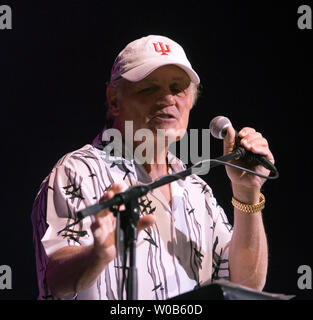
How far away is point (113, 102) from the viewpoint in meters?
2.34

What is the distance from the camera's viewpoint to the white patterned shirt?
74.1 inches

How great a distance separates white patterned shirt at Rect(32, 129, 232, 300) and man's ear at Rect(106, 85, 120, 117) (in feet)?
0.52

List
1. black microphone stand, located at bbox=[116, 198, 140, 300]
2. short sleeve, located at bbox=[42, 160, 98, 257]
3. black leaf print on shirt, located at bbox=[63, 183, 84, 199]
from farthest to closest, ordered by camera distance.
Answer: black leaf print on shirt, located at bbox=[63, 183, 84, 199] → short sleeve, located at bbox=[42, 160, 98, 257] → black microphone stand, located at bbox=[116, 198, 140, 300]

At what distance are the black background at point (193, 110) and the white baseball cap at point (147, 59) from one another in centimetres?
54

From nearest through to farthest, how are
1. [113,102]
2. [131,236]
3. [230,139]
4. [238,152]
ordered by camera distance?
1. [131,236]
2. [238,152]
3. [230,139]
4. [113,102]

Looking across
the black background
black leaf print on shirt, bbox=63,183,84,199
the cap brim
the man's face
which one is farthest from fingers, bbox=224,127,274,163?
the black background

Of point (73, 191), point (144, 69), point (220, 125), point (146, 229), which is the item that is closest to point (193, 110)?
point (144, 69)

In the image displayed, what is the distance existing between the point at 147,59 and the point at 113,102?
25cm

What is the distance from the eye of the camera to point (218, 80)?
10.1ft

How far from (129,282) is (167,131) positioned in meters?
0.88

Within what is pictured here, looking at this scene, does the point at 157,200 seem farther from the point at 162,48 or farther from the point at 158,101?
the point at 162,48

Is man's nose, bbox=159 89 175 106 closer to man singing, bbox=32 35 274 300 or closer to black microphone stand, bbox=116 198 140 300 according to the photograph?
man singing, bbox=32 35 274 300

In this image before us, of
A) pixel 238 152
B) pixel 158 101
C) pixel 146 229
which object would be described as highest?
pixel 158 101

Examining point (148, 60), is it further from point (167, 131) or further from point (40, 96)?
point (40, 96)
